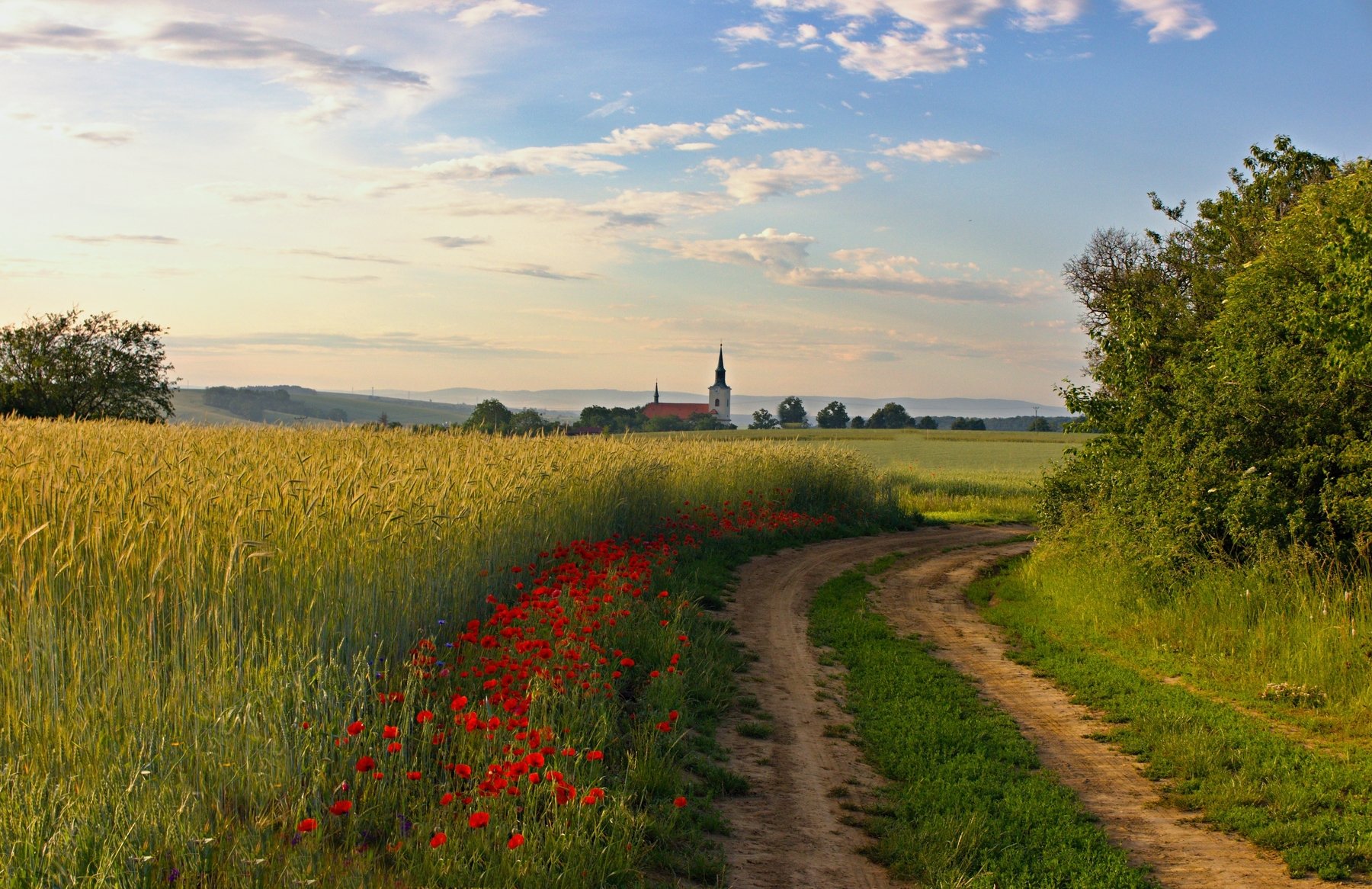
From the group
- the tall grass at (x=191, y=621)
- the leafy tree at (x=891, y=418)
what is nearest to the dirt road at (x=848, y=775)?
the tall grass at (x=191, y=621)

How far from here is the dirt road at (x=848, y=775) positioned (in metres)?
5.54

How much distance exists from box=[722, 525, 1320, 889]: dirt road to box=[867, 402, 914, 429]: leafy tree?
362 feet

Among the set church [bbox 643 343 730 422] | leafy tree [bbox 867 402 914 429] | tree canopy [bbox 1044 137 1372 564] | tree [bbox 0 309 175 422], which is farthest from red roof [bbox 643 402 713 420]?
tree canopy [bbox 1044 137 1372 564]

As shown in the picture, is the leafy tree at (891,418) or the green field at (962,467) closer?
the green field at (962,467)

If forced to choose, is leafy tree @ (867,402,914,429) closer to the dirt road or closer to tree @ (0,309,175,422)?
tree @ (0,309,175,422)

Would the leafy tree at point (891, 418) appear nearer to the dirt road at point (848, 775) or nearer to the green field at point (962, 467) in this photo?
the green field at point (962, 467)

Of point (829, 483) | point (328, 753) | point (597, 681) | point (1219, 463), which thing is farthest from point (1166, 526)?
point (829, 483)

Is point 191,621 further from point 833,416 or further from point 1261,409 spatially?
point 833,416

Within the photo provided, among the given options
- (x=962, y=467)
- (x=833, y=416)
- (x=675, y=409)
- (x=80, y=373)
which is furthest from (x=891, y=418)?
(x=80, y=373)

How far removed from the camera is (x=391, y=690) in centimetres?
675

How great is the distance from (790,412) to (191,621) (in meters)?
138

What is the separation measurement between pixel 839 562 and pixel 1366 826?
12418mm

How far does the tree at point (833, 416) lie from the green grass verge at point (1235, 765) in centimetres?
11205

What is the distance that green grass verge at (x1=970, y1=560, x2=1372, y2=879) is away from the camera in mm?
5895
